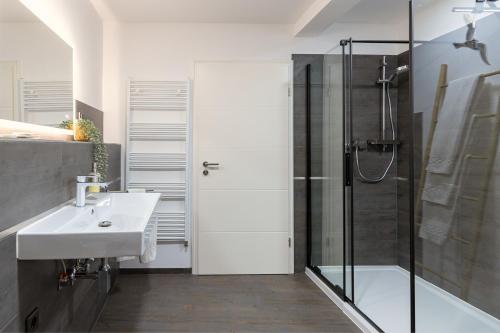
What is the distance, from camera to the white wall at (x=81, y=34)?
6.91ft

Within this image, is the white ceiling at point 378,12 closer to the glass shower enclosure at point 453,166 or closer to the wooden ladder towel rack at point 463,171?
the glass shower enclosure at point 453,166

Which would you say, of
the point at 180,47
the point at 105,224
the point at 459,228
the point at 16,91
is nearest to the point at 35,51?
the point at 16,91

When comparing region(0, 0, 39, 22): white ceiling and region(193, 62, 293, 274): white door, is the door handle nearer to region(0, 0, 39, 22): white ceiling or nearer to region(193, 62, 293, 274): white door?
region(193, 62, 293, 274): white door

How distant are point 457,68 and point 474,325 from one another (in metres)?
1.39

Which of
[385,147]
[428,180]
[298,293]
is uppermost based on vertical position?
[385,147]

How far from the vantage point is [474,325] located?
6.13 feet

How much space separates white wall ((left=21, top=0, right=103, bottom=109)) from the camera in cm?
211

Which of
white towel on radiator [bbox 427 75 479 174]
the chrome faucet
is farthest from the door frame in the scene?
white towel on radiator [bbox 427 75 479 174]

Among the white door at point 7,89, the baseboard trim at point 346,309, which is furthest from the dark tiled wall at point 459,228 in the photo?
the white door at point 7,89

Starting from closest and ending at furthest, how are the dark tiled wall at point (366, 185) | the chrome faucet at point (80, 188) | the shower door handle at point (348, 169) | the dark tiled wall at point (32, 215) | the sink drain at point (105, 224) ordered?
the dark tiled wall at point (32, 215) → the sink drain at point (105, 224) → the chrome faucet at point (80, 188) → the shower door handle at point (348, 169) → the dark tiled wall at point (366, 185)

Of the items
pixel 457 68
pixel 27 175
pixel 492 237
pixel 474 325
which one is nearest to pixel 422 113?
pixel 457 68

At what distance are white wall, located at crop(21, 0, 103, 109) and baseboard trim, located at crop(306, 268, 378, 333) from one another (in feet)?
8.51

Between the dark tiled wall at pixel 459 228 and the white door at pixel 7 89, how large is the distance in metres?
2.03

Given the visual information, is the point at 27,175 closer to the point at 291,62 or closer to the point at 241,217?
the point at 241,217
